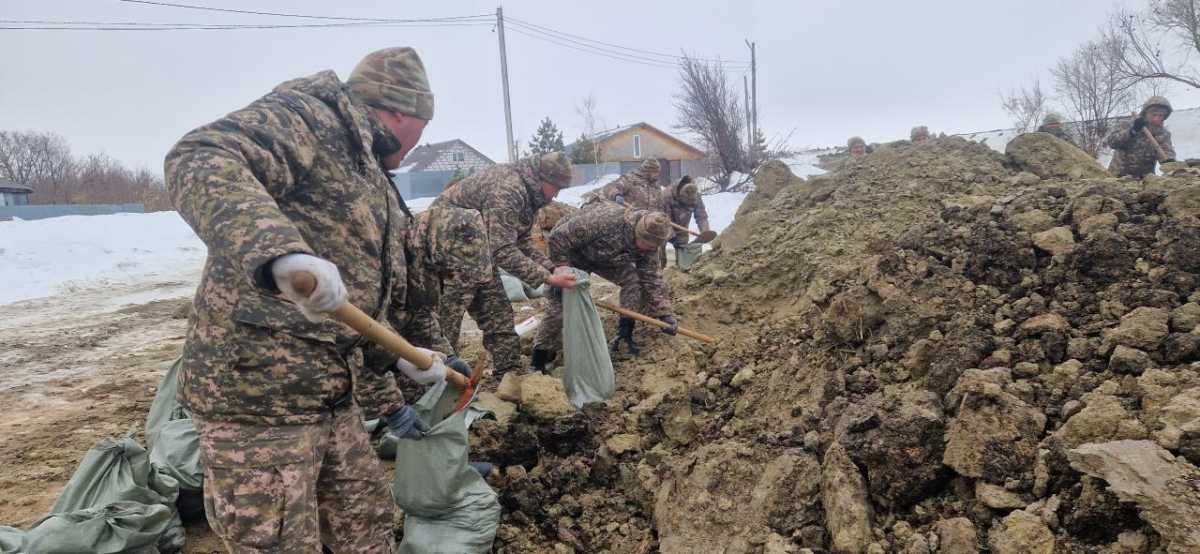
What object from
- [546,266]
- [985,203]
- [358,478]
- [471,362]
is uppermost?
[985,203]

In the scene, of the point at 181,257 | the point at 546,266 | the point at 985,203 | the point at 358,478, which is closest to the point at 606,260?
the point at 546,266

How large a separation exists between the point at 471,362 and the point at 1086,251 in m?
3.61

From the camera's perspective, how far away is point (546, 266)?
13.9 feet

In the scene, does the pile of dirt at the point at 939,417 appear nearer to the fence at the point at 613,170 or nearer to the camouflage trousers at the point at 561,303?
the camouflage trousers at the point at 561,303

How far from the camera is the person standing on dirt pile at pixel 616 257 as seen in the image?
171 inches

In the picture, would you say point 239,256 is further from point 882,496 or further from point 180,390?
point 882,496

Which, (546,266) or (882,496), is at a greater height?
(546,266)

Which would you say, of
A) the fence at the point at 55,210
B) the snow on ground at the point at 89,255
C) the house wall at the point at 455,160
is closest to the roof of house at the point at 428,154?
the house wall at the point at 455,160

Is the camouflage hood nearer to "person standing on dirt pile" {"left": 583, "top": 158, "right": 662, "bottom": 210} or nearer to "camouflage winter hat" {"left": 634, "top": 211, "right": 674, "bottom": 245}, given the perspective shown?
"camouflage winter hat" {"left": 634, "top": 211, "right": 674, "bottom": 245}

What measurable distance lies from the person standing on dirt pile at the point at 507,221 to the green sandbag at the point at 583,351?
31 centimetres

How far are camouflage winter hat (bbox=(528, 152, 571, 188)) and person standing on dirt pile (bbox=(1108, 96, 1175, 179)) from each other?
621cm

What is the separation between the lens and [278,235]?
1280 mm

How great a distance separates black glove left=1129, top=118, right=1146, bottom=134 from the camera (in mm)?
6730

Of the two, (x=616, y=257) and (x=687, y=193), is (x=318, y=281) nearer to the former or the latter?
(x=616, y=257)
